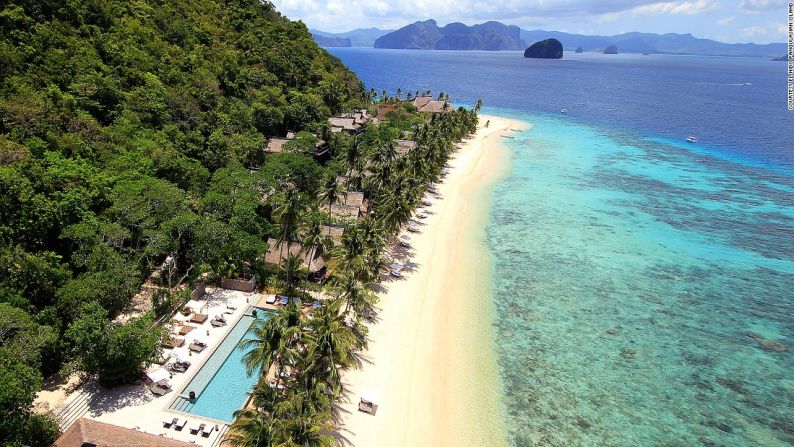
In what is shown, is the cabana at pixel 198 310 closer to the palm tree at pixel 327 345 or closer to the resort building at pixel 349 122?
the palm tree at pixel 327 345

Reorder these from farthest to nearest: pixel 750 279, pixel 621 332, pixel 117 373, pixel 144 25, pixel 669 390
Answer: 1. pixel 144 25
2. pixel 750 279
3. pixel 621 332
4. pixel 669 390
5. pixel 117 373

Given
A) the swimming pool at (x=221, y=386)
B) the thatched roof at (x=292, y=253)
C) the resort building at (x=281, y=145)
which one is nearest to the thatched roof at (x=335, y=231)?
the thatched roof at (x=292, y=253)

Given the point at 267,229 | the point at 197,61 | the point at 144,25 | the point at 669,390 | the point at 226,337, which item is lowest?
the point at 669,390

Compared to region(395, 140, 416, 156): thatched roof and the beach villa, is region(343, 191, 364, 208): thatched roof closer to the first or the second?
region(395, 140, 416, 156): thatched roof

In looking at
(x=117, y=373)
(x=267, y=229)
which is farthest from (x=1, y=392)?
(x=267, y=229)

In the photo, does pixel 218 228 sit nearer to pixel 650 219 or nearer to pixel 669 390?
pixel 669 390

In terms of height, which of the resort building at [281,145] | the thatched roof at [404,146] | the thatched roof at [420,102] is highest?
the thatched roof at [420,102]

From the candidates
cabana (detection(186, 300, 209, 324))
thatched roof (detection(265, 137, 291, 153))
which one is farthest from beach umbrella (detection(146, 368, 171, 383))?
thatched roof (detection(265, 137, 291, 153))
